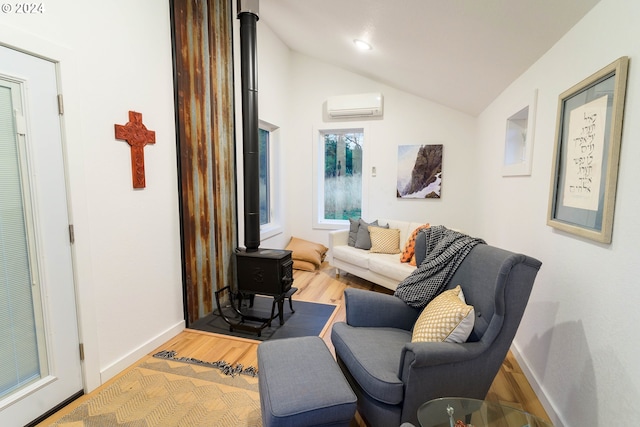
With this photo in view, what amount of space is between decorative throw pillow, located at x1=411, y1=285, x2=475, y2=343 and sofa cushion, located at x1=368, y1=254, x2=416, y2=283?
58.8 inches

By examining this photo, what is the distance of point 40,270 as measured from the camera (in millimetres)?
1635

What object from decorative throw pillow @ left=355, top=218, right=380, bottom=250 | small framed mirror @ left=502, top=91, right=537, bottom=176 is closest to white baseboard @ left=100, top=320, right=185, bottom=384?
decorative throw pillow @ left=355, top=218, right=380, bottom=250

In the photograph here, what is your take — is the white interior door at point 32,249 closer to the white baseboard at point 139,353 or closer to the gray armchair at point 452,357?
the white baseboard at point 139,353

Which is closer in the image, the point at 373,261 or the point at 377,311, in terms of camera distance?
the point at 377,311

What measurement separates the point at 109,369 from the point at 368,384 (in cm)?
170

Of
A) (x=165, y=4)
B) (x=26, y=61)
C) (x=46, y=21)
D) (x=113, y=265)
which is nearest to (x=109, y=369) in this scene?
(x=113, y=265)

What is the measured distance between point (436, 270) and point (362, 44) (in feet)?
8.21

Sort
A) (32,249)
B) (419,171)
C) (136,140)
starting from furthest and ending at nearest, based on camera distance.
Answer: (419,171) → (136,140) → (32,249)

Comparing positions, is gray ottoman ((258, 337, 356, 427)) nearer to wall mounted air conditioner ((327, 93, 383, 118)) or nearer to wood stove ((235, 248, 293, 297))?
wood stove ((235, 248, 293, 297))

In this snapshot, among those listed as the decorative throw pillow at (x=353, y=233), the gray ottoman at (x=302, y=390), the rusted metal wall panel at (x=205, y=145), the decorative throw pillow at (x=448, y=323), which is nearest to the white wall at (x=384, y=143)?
the decorative throw pillow at (x=353, y=233)

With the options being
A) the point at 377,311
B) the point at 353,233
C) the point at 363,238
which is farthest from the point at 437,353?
the point at 353,233

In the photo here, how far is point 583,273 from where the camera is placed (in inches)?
56.7

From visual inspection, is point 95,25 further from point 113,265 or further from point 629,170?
point 629,170

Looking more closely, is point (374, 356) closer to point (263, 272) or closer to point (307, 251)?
point (263, 272)
